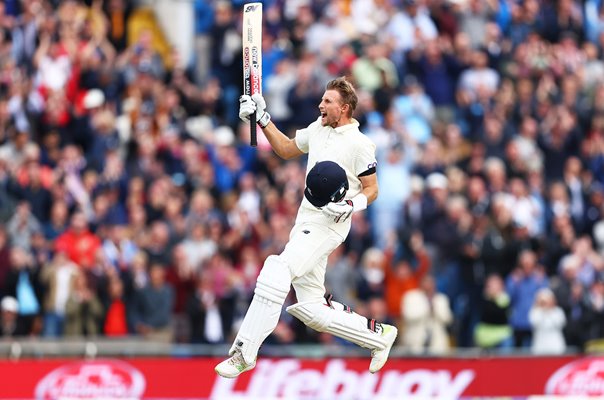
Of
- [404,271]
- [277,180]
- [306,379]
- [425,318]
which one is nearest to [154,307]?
[306,379]

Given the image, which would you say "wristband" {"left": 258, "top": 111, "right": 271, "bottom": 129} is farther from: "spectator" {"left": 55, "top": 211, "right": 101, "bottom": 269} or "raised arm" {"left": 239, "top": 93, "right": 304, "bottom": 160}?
"spectator" {"left": 55, "top": 211, "right": 101, "bottom": 269}

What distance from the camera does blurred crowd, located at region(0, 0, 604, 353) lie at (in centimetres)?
2245

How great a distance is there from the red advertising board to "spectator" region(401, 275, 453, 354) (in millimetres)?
1767

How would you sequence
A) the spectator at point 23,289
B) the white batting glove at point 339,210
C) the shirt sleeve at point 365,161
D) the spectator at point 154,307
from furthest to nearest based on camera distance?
the spectator at point 154,307
the spectator at point 23,289
the shirt sleeve at point 365,161
the white batting glove at point 339,210

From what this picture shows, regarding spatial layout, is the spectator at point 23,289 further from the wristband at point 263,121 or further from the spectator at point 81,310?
the wristband at point 263,121

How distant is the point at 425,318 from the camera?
23266mm

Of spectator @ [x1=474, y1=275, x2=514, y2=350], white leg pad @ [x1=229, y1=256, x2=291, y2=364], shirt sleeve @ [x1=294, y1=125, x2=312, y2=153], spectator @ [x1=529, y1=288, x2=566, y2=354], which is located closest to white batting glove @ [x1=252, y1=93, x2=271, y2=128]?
shirt sleeve @ [x1=294, y1=125, x2=312, y2=153]

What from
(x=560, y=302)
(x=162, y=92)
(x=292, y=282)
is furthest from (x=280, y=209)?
(x=292, y=282)

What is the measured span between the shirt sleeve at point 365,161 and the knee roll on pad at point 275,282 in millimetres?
1115

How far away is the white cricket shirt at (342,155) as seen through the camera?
15000 mm

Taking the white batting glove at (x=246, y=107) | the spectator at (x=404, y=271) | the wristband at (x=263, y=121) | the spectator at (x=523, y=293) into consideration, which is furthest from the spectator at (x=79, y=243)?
the white batting glove at (x=246, y=107)

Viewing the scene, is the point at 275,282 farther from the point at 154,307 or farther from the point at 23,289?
the point at 23,289

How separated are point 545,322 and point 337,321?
8.83 m

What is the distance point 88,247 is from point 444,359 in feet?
16.4
